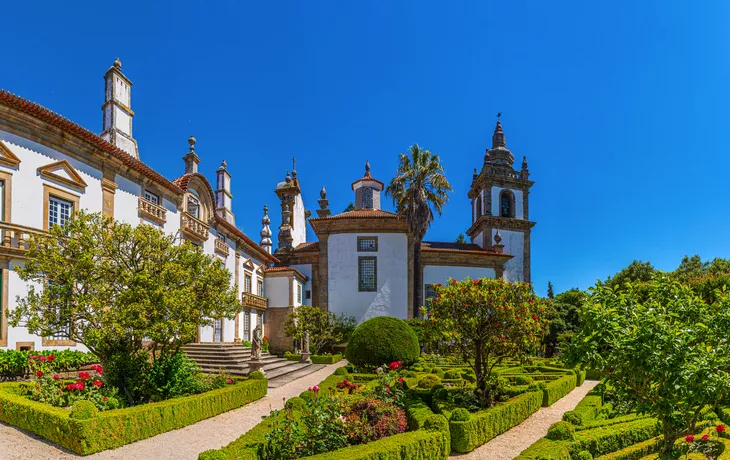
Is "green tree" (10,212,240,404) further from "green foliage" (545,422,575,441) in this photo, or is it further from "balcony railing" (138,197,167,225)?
"green foliage" (545,422,575,441)

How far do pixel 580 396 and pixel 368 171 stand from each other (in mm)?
27367

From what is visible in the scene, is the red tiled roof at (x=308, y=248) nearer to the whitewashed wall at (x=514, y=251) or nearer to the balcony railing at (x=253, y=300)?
the balcony railing at (x=253, y=300)

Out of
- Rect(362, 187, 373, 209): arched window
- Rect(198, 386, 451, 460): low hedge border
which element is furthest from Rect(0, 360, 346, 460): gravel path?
Rect(362, 187, 373, 209): arched window

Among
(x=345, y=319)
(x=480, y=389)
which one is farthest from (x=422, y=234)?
(x=480, y=389)

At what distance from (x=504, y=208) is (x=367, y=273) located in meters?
16.9

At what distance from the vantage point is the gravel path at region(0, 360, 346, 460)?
8.49 metres

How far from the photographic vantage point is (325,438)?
26.3ft

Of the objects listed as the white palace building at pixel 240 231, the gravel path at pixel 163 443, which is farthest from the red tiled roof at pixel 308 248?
the gravel path at pixel 163 443

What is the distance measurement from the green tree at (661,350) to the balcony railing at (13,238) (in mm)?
14447

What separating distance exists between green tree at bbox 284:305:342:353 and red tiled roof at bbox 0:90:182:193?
13.9 metres

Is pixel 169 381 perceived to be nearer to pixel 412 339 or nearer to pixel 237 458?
pixel 237 458

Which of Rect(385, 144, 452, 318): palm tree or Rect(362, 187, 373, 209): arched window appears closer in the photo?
Rect(385, 144, 452, 318): palm tree

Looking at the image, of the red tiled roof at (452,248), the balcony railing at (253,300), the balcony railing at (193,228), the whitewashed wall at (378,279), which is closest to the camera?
the balcony railing at (193,228)

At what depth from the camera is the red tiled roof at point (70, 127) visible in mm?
13508
